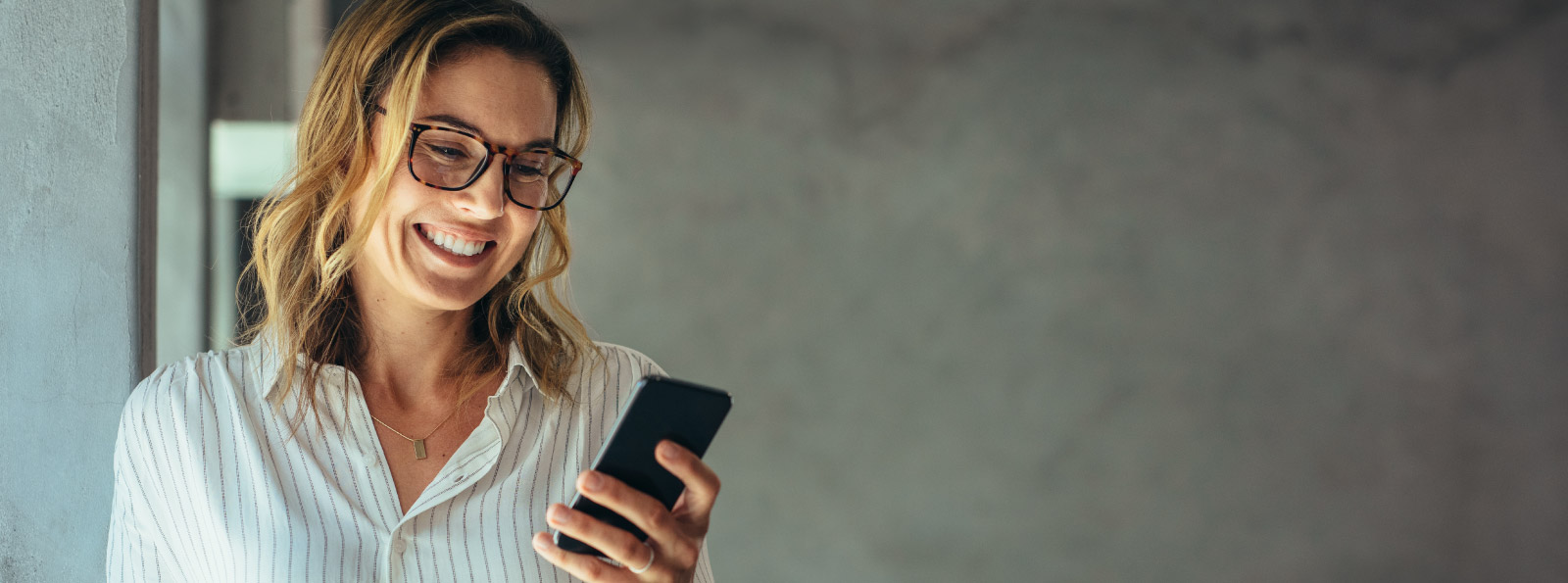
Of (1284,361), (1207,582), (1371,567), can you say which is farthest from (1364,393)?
(1207,582)

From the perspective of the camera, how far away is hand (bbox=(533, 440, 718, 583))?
2.78 feet

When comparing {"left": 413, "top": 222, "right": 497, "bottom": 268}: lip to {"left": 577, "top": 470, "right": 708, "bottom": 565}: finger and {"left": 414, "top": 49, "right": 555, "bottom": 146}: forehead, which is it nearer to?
{"left": 414, "top": 49, "right": 555, "bottom": 146}: forehead

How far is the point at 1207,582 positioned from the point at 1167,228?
122 centimetres

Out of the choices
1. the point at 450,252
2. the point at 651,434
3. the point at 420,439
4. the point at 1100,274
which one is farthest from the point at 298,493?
the point at 1100,274

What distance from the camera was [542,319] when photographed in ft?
4.14

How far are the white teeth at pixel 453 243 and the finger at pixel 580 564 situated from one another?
0.35m

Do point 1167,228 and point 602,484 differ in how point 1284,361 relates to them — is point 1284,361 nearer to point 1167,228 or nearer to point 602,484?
point 1167,228

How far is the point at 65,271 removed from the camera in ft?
4.17

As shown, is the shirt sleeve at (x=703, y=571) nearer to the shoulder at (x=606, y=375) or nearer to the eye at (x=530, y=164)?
the shoulder at (x=606, y=375)

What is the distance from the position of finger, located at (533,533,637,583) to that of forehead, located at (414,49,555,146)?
1.48 feet

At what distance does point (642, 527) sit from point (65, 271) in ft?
3.09

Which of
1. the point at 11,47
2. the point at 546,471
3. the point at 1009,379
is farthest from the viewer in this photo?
the point at 1009,379

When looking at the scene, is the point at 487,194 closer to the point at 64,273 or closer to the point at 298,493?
the point at 298,493

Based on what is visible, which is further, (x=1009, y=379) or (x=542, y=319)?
(x=1009, y=379)
